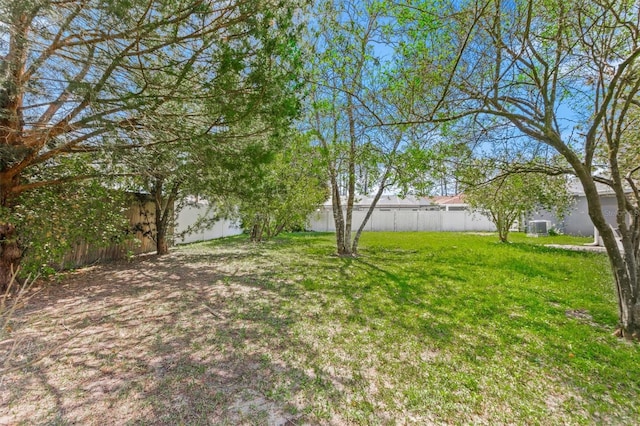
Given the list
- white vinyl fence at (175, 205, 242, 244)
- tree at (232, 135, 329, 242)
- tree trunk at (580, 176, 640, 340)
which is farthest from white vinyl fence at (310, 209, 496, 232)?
tree trunk at (580, 176, 640, 340)

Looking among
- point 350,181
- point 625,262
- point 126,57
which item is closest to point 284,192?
point 350,181

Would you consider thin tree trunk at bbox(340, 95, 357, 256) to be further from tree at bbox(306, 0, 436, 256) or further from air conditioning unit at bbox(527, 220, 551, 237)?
air conditioning unit at bbox(527, 220, 551, 237)

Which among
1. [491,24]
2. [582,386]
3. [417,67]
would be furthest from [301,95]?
[582,386]

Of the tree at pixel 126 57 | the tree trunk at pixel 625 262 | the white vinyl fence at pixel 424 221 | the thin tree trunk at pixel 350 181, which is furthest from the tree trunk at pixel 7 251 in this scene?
the white vinyl fence at pixel 424 221

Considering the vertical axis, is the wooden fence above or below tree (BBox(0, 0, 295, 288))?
below

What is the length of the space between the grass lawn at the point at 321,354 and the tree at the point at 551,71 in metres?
1.28

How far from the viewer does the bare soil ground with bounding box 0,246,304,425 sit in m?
2.02

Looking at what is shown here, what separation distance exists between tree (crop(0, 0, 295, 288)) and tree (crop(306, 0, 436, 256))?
1.10 m

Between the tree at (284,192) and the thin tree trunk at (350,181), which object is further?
the tree at (284,192)

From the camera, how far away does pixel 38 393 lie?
2193 mm

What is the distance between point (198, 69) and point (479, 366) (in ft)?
13.4

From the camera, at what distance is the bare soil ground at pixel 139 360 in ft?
6.62

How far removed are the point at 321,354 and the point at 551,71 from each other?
3.68 meters

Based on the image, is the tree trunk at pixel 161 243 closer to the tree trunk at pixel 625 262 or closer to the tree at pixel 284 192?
the tree at pixel 284 192
